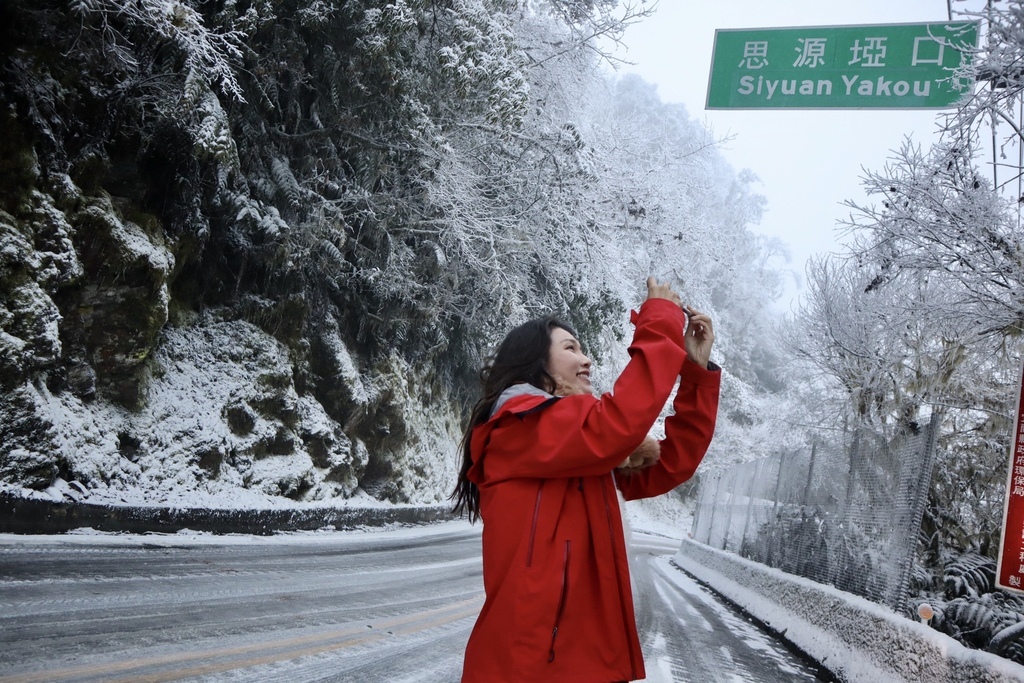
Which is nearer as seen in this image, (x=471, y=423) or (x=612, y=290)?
(x=471, y=423)

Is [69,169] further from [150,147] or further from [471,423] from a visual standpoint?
[471,423]

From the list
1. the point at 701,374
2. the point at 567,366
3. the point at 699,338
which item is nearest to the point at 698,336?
the point at 699,338

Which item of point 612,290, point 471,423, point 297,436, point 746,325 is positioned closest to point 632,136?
point 612,290

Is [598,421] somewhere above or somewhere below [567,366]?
below

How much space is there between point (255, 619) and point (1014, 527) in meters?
5.45

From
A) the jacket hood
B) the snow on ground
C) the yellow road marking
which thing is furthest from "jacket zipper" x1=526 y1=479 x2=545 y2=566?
the snow on ground

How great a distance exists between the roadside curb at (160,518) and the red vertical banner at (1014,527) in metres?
3.78

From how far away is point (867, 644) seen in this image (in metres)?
7.27

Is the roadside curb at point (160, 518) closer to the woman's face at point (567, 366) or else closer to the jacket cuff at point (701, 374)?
the woman's face at point (567, 366)

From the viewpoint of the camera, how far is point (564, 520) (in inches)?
86.7

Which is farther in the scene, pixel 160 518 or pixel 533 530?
pixel 160 518

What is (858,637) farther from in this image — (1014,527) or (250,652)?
(250,652)

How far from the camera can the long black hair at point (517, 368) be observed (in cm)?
253

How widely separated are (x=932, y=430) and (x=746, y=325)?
190 feet
